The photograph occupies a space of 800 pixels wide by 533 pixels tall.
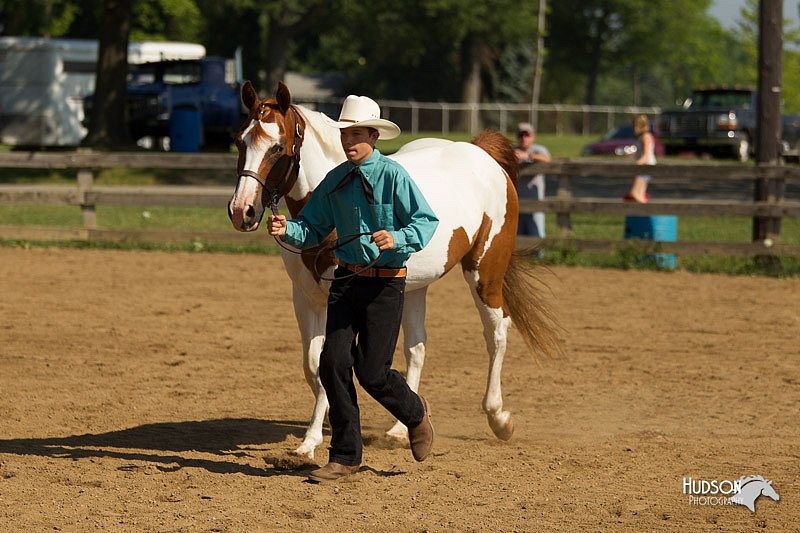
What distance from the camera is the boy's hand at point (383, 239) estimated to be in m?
4.92

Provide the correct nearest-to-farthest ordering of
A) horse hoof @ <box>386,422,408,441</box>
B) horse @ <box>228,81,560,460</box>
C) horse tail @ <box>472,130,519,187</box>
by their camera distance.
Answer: horse @ <box>228,81,560,460</box> → horse hoof @ <box>386,422,408,441</box> → horse tail @ <box>472,130,519,187</box>

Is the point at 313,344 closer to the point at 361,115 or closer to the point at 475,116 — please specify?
the point at 361,115

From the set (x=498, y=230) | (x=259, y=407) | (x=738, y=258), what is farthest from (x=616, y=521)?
(x=738, y=258)

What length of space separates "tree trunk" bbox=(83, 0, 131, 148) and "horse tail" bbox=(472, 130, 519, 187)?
21311 millimetres

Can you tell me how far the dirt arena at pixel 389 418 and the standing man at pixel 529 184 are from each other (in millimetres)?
2397

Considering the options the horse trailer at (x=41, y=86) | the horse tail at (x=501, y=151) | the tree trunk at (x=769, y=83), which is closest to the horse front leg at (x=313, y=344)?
the horse tail at (x=501, y=151)

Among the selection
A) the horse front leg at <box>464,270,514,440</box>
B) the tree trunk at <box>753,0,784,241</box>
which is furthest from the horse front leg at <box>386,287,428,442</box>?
the tree trunk at <box>753,0,784,241</box>

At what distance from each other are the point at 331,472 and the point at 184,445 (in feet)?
3.77

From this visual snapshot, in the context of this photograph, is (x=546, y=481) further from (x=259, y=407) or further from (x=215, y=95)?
(x=215, y=95)

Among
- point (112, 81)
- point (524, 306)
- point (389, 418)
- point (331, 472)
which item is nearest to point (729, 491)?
point (331, 472)

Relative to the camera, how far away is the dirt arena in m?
4.97

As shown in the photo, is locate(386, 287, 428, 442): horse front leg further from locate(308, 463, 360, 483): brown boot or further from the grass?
the grass

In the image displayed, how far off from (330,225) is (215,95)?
2510 centimetres

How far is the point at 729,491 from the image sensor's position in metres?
5.29
